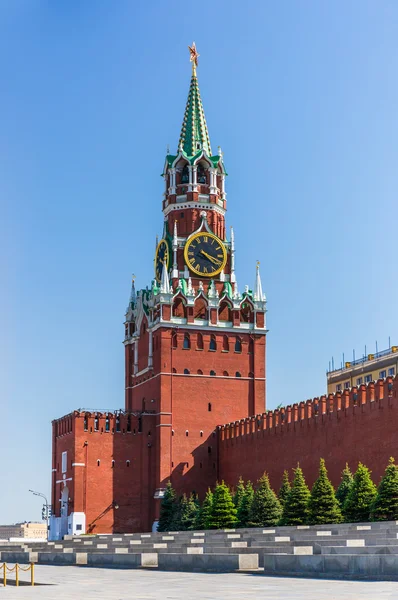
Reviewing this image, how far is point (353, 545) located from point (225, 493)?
22.0 m

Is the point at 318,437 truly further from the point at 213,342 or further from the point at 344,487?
the point at 213,342

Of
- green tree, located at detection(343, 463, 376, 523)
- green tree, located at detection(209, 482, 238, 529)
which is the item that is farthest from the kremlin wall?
green tree, located at detection(343, 463, 376, 523)

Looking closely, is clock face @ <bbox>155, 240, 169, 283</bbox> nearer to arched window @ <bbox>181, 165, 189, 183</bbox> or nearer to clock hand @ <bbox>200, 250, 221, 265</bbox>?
clock hand @ <bbox>200, 250, 221, 265</bbox>

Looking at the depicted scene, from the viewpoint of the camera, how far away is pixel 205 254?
5994cm

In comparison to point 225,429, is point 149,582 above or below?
below

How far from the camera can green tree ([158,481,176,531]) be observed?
172ft

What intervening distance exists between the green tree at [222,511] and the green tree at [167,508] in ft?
26.6

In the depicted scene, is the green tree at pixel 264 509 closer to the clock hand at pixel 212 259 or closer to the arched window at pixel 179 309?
the arched window at pixel 179 309

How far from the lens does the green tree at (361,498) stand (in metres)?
36.2

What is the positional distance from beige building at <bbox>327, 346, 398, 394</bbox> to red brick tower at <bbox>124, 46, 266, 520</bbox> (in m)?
14.4

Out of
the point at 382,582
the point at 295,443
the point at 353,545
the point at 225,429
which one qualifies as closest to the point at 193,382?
the point at 225,429

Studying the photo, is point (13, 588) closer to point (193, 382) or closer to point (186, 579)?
point (186, 579)

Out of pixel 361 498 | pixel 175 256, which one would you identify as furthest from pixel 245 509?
pixel 175 256

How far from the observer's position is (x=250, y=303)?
59.1 metres
